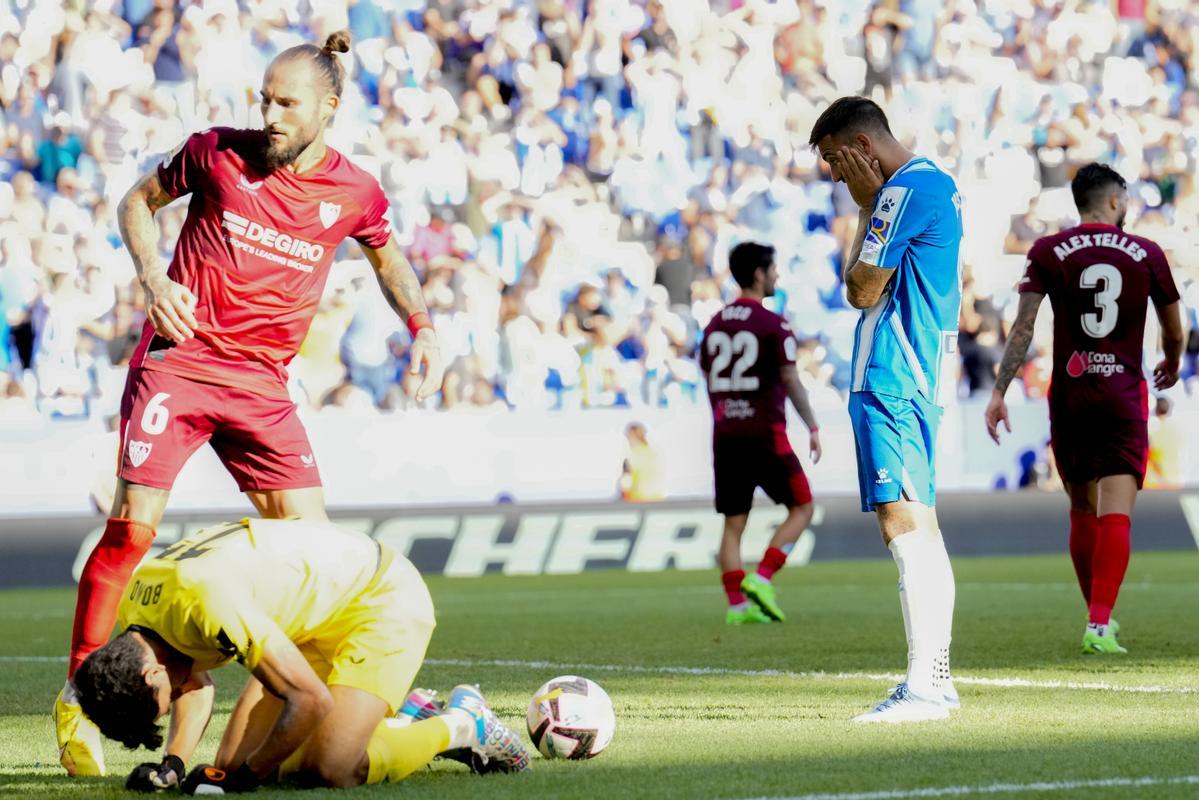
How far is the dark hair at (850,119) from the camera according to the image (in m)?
6.18

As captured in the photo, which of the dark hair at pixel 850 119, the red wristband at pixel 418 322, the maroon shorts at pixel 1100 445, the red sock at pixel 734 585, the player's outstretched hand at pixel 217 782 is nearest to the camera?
the player's outstretched hand at pixel 217 782

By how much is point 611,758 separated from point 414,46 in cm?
1554

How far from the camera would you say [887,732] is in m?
5.70

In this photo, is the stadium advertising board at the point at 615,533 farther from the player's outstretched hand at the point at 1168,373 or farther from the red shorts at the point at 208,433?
the red shorts at the point at 208,433

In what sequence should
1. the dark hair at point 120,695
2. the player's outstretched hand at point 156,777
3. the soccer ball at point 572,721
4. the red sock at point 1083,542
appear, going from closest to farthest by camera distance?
the dark hair at point 120,695 < the player's outstretched hand at point 156,777 < the soccer ball at point 572,721 < the red sock at point 1083,542

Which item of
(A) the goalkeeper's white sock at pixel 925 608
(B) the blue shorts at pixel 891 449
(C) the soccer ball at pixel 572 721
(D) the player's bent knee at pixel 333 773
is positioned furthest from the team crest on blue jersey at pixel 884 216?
(D) the player's bent knee at pixel 333 773

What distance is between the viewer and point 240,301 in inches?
240

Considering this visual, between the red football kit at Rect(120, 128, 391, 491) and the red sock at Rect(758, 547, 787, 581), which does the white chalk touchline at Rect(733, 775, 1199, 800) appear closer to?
the red football kit at Rect(120, 128, 391, 491)

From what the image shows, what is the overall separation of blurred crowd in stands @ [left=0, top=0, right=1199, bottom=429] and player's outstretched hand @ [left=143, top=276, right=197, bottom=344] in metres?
9.97

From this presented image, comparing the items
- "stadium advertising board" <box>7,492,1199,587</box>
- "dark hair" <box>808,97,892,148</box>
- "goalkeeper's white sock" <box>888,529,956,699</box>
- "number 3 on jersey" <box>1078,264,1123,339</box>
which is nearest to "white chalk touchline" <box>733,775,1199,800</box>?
"goalkeeper's white sock" <box>888,529,956,699</box>

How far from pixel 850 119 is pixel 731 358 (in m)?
5.63

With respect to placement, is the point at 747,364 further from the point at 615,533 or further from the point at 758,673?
the point at 615,533

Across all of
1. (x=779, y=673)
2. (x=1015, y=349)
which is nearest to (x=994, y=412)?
(x=1015, y=349)

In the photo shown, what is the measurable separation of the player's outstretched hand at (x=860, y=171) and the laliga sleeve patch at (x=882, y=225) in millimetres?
99
